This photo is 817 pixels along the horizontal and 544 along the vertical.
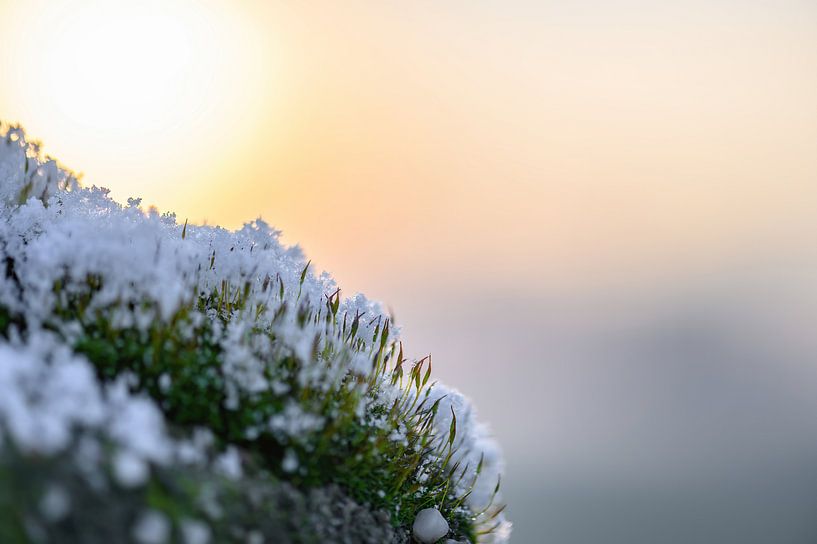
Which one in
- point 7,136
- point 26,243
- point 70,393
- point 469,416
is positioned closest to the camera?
point 70,393

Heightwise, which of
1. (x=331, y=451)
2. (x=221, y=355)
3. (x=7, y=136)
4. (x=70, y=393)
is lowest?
(x=70, y=393)

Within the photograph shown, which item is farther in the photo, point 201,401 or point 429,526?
point 429,526

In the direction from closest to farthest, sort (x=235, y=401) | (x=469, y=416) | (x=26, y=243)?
1. (x=235, y=401)
2. (x=26, y=243)
3. (x=469, y=416)

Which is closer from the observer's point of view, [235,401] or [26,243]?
[235,401]

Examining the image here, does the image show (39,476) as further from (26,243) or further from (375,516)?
(26,243)

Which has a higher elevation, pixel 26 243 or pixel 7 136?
pixel 7 136

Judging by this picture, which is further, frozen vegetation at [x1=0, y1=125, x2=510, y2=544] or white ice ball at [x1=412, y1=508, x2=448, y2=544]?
white ice ball at [x1=412, y1=508, x2=448, y2=544]

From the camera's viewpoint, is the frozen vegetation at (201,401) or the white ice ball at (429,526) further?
the white ice ball at (429,526)

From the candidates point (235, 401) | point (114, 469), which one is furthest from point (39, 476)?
point (235, 401)
